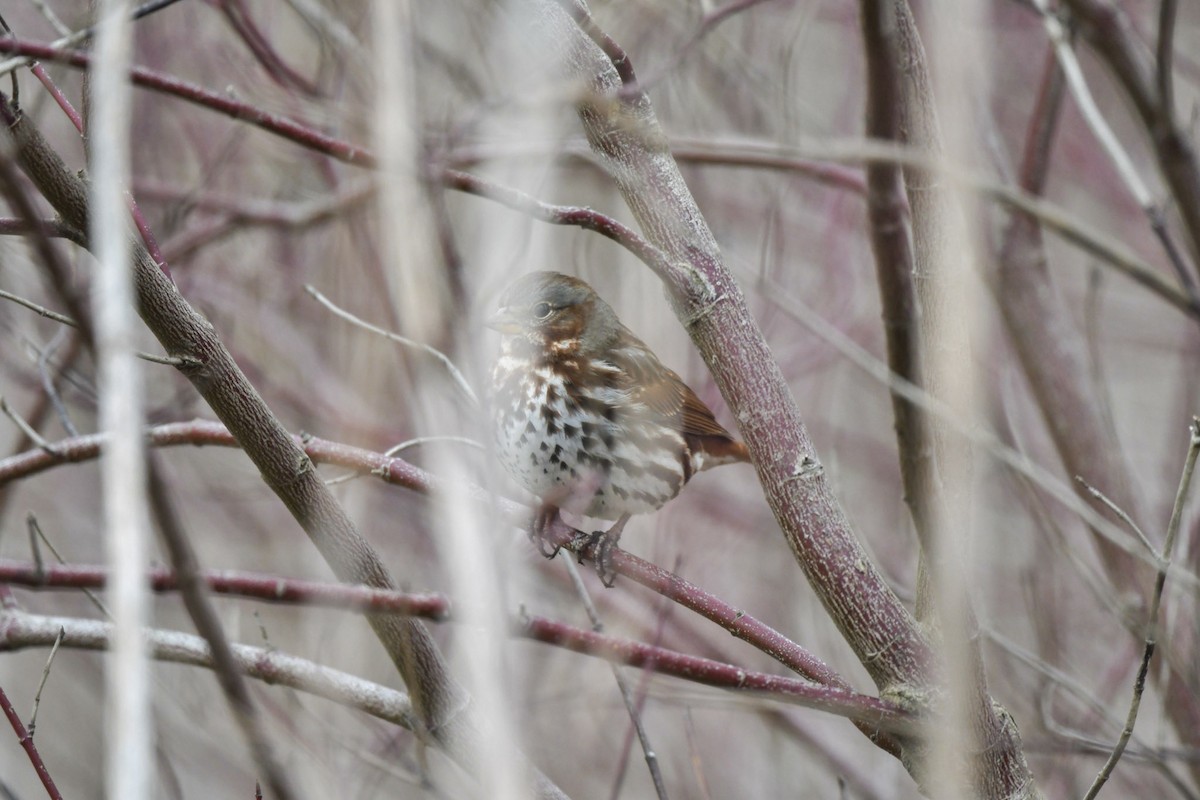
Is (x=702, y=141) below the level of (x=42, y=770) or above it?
above

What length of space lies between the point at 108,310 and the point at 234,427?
1.00 metres

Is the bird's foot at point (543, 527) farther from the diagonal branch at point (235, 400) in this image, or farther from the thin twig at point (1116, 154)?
the thin twig at point (1116, 154)

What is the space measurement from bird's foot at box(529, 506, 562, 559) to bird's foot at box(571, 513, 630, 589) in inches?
3.2

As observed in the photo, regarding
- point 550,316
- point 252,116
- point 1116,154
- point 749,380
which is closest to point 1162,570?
point 749,380

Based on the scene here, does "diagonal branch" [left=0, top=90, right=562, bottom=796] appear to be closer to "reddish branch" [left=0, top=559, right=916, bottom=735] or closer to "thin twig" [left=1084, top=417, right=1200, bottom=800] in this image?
"reddish branch" [left=0, top=559, right=916, bottom=735]

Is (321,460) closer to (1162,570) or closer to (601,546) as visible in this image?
(601,546)

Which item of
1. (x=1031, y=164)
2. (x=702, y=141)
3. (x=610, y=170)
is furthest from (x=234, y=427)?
(x=1031, y=164)

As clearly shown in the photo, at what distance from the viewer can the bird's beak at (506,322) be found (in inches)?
154

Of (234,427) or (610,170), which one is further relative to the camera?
(610,170)

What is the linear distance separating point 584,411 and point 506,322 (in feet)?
1.47

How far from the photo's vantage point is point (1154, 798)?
4.58 meters

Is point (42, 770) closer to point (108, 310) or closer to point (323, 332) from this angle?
point (108, 310)

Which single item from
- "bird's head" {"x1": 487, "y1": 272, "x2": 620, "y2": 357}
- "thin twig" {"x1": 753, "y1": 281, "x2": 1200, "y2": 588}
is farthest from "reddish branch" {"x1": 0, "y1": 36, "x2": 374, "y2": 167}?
"bird's head" {"x1": 487, "y1": 272, "x2": 620, "y2": 357}

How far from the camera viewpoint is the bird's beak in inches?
154
